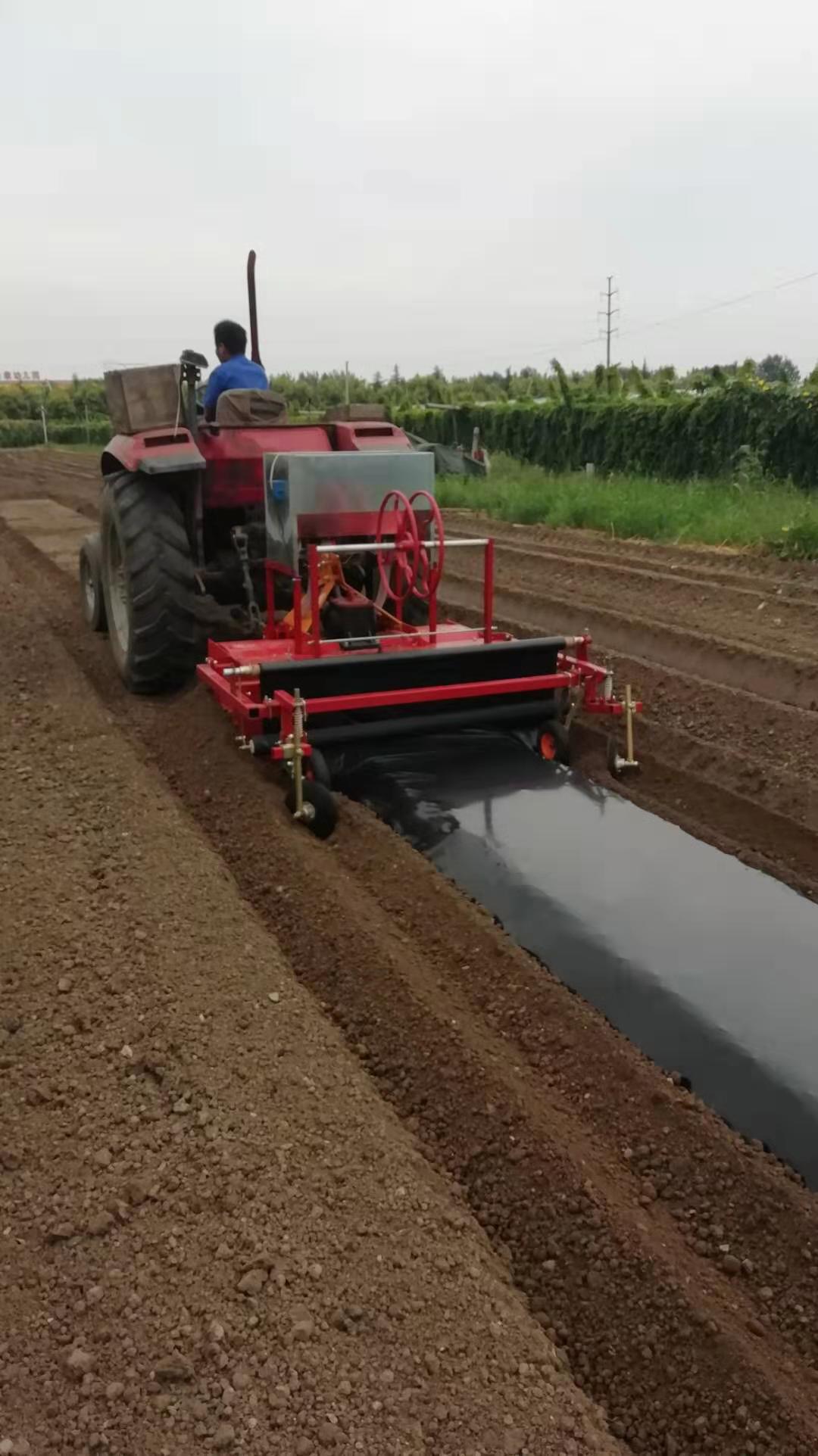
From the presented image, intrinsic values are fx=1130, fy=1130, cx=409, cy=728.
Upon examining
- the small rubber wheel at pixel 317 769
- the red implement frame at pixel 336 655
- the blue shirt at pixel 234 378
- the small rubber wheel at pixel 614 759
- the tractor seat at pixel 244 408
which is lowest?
the small rubber wheel at pixel 614 759

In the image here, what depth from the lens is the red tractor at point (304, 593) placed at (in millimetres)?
4352

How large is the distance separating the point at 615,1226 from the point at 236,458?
4.33 m

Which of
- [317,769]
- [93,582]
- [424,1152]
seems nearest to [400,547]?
[317,769]

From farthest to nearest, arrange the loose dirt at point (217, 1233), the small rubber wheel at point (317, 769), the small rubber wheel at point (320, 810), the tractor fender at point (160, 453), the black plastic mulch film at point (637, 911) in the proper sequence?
the tractor fender at point (160, 453) → the small rubber wheel at point (317, 769) → the small rubber wheel at point (320, 810) → the black plastic mulch film at point (637, 911) → the loose dirt at point (217, 1233)

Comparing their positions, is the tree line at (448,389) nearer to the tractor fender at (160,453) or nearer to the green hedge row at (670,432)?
the green hedge row at (670,432)

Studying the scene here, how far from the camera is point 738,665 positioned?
21.0 feet

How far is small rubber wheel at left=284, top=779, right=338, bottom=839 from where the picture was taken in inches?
160

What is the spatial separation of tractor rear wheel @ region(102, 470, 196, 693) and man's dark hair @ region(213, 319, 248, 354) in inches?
38.6

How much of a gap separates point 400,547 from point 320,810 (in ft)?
3.90

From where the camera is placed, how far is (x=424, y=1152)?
2580 mm

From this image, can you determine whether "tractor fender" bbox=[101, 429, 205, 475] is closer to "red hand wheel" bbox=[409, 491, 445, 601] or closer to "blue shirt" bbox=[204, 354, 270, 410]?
"blue shirt" bbox=[204, 354, 270, 410]

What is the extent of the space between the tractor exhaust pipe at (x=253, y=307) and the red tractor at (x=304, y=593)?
0.04ft

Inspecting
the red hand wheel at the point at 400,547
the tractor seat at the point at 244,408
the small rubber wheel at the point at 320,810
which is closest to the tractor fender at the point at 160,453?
the tractor seat at the point at 244,408

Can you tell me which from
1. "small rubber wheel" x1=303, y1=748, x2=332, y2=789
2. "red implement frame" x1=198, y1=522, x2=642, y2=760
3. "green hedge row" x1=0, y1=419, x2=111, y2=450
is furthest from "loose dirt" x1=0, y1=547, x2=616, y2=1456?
"green hedge row" x1=0, y1=419, x2=111, y2=450
